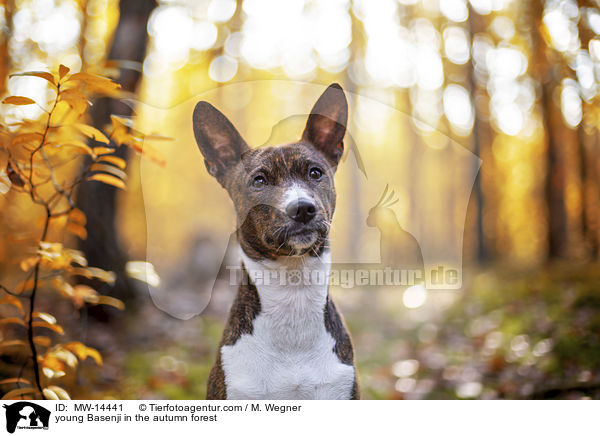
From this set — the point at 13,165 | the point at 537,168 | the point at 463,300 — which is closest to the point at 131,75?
the point at 13,165

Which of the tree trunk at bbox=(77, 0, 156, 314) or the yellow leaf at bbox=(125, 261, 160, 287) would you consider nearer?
the yellow leaf at bbox=(125, 261, 160, 287)

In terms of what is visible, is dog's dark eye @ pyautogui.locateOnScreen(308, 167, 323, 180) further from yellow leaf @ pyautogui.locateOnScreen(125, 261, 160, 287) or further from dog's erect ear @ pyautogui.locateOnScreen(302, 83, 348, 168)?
yellow leaf @ pyautogui.locateOnScreen(125, 261, 160, 287)

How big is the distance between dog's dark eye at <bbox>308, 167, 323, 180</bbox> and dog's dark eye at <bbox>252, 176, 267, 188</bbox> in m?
0.23

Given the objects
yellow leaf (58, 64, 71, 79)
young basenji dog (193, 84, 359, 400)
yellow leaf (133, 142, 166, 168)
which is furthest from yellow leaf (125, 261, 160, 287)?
yellow leaf (58, 64, 71, 79)

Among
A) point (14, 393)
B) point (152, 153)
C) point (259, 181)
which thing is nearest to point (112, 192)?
point (152, 153)

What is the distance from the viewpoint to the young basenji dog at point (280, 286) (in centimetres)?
233

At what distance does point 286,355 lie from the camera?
2381 millimetres
